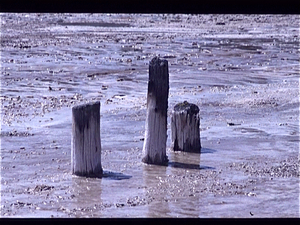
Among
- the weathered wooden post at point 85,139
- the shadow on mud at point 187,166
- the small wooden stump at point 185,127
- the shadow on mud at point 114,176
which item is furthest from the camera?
the small wooden stump at point 185,127

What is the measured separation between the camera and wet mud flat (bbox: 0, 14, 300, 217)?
20.5 ft

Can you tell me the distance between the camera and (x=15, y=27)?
30.8 m

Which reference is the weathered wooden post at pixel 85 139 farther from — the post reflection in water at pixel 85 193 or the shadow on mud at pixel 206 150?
the shadow on mud at pixel 206 150

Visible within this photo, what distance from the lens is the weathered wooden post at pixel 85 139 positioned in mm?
6883

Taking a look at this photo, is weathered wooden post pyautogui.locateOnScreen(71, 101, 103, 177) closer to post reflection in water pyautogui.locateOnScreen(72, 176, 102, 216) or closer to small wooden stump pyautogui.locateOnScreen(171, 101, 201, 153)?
post reflection in water pyautogui.locateOnScreen(72, 176, 102, 216)

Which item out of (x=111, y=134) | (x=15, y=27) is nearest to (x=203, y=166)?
(x=111, y=134)

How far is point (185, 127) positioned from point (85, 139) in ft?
5.78

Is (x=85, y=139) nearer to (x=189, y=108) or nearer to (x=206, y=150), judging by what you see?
(x=189, y=108)

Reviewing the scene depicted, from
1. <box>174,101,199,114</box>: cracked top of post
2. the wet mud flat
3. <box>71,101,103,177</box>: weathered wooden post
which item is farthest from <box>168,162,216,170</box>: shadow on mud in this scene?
<box>71,101,103,177</box>: weathered wooden post

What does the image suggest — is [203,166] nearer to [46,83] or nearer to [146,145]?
[146,145]

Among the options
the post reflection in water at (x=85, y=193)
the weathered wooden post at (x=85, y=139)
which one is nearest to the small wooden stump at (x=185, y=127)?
the weathered wooden post at (x=85, y=139)

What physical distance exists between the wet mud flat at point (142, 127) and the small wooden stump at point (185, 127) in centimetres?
15

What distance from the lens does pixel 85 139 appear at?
6.90 meters
